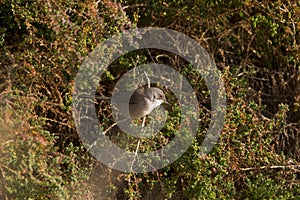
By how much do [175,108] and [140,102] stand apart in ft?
1.17

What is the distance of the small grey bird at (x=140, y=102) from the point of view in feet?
14.5

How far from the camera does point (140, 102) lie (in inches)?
174

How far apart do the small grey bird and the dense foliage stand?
0.55 ft

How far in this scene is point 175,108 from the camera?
4.66 m

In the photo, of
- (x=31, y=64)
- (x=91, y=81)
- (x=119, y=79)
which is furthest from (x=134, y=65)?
(x=31, y=64)

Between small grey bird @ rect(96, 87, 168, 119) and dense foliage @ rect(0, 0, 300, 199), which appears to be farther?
small grey bird @ rect(96, 87, 168, 119)

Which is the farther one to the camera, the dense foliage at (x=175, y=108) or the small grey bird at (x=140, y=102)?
the small grey bird at (x=140, y=102)

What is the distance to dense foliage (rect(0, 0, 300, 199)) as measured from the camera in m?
3.81

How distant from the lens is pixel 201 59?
16.1ft

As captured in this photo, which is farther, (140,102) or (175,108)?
(175,108)

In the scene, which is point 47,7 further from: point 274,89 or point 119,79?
point 274,89

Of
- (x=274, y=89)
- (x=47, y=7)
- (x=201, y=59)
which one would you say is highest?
(x=47, y=7)

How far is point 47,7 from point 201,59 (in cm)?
143

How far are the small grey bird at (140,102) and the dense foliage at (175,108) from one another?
0.17m
